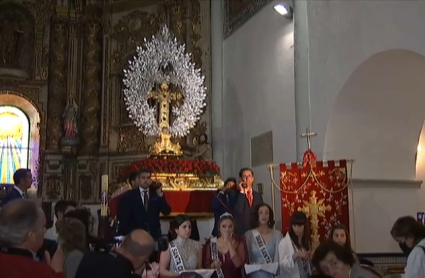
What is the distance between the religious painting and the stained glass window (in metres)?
5.97

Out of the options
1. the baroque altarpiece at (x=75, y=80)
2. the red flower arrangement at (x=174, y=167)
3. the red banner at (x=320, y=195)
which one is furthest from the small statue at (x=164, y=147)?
the red banner at (x=320, y=195)

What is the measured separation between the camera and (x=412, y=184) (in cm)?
820

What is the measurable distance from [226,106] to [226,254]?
730 centimetres

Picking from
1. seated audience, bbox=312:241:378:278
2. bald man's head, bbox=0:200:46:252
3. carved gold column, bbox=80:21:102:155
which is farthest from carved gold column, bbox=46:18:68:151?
bald man's head, bbox=0:200:46:252

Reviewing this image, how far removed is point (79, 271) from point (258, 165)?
7.82 metres

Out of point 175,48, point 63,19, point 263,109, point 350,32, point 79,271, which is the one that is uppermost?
point 63,19

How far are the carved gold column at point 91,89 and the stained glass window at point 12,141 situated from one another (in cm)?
162

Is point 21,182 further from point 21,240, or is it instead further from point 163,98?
point 163,98

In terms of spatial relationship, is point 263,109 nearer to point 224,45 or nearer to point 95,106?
point 224,45

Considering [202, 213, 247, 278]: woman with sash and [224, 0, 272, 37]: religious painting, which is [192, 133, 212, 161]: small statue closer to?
[224, 0, 272, 37]: religious painting

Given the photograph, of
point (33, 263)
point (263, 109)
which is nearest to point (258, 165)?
point (263, 109)

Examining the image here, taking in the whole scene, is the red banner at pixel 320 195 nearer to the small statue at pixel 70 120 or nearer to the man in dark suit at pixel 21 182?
the man in dark suit at pixel 21 182

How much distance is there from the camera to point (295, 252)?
5.24m

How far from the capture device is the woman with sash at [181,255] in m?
5.12
